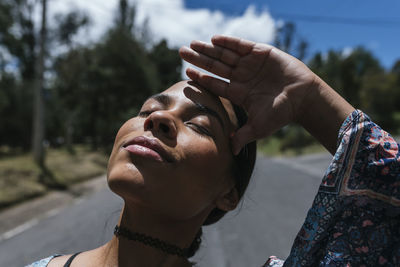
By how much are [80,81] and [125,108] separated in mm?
3995

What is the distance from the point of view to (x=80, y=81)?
2305cm

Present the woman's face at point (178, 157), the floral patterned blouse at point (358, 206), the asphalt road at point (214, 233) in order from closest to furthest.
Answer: the floral patterned blouse at point (358, 206) → the woman's face at point (178, 157) → the asphalt road at point (214, 233)

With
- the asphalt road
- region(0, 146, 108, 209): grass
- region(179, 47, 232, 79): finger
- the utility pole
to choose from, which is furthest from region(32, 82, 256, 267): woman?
the utility pole

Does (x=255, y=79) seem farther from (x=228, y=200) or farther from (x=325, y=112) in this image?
(x=228, y=200)

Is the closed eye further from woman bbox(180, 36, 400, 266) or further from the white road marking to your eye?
the white road marking

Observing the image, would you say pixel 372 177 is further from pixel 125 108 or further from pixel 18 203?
pixel 125 108

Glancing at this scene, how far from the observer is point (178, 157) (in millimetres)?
1292

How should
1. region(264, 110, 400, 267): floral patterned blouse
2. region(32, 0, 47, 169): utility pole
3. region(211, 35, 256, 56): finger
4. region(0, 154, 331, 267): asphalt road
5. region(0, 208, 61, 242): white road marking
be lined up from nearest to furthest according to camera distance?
region(264, 110, 400, 267): floral patterned blouse → region(211, 35, 256, 56): finger → region(0, 154, 331, 267): asphalt road → region(0, 208, 61, 242): white road marking → region(32, 0, 47, 169): utility pole

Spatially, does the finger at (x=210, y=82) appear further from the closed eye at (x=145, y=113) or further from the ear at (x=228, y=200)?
the ear at (x=228, y=200)

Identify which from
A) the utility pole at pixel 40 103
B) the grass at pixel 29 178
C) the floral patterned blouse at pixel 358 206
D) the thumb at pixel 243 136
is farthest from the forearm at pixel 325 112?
the utility pole at pixel 40 103

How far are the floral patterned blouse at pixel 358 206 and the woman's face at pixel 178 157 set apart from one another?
0.44 metres

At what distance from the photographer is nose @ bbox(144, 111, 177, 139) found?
52.7 inches

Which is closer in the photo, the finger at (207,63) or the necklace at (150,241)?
the necklace at (150,241)

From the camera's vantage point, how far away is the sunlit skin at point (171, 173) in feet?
4.13
